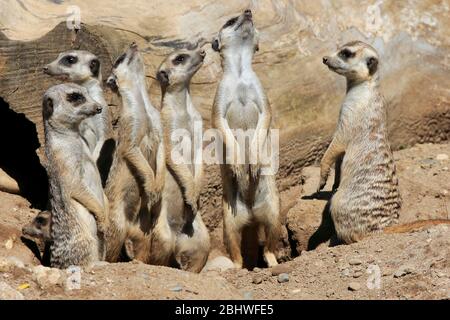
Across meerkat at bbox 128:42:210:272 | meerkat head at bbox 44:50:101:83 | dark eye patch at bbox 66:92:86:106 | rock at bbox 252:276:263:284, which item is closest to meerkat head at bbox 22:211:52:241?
meerkat at bbox 128:42:210:272

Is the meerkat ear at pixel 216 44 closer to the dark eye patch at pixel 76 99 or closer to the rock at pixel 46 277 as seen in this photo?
the dark eye patch at pixel 76 99

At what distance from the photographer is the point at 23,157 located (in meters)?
7.34

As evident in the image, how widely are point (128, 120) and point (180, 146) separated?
17.3 inches

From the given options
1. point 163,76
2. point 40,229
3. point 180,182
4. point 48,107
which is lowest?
point 40,229

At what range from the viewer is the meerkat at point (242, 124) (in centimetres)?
657

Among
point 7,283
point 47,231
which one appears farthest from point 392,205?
point 7,283

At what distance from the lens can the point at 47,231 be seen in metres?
6.16

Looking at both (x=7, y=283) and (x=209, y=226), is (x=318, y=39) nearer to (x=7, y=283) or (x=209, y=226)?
(x=209, y=226)

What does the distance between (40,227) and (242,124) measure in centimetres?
139

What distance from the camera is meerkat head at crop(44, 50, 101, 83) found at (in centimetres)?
641

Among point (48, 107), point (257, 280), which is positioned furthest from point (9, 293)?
point (257, 280)

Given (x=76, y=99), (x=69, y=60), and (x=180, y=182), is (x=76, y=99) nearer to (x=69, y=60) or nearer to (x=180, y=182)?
(x=69, y=60)

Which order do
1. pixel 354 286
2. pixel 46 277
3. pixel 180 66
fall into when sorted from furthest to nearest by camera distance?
pixel 180 66 → pixel 354 286 → pixel 46 277

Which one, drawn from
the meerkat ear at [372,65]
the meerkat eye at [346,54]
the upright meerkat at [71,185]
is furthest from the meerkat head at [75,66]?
the meerkat ear at [372,65]
